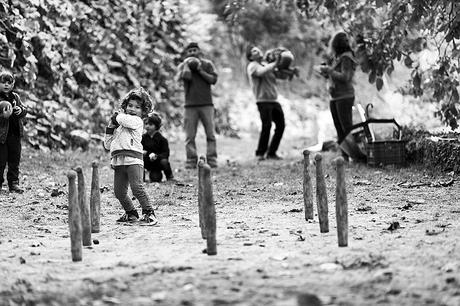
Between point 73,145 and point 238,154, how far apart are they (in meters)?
3.44

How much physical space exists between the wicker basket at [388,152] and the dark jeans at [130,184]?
16.2 feet

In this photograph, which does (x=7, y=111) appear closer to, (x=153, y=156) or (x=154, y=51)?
(x=153, y=156)

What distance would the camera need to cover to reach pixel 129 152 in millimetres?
8008

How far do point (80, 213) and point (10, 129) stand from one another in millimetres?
3791

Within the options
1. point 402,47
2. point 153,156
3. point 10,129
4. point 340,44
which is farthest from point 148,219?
point 402,47

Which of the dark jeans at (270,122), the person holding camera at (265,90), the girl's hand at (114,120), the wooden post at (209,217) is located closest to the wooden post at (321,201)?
the wooden post at (209,217)

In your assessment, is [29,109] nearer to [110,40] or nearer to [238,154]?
[110,40]

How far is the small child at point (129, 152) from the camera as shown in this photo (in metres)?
7.98

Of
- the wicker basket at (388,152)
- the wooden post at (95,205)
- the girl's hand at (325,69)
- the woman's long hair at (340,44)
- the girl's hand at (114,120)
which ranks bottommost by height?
the wooden post at (95,205)

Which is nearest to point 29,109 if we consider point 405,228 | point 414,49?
point 414,49

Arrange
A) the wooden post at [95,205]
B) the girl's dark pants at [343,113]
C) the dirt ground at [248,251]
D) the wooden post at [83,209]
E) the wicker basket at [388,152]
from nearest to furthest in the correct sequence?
the dirt ground at [248,251] < the wooden post at [83,209] < the wooden post at [95,205] < the wicker basket at [388,152] < the girl's dark pants at [343,113]

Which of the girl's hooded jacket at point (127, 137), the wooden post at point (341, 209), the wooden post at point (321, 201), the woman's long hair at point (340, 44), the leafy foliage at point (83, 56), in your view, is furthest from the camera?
the leafy foliage at point (83, 56)

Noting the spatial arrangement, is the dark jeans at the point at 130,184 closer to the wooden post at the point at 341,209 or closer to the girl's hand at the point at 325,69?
the wooden post at the point at 341,209

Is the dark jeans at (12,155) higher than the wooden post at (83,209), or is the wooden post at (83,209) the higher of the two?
the dark jeans at (12,155)
